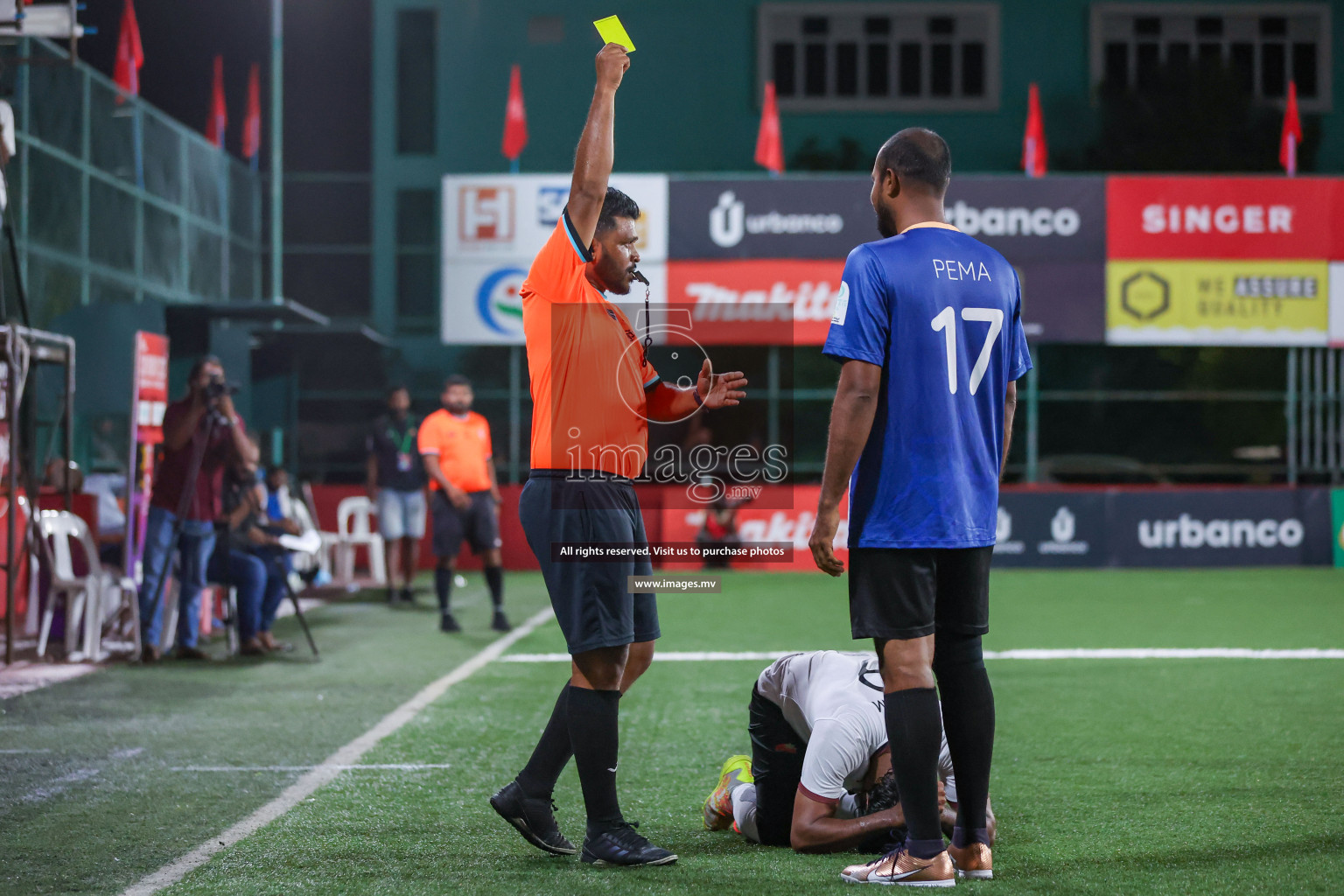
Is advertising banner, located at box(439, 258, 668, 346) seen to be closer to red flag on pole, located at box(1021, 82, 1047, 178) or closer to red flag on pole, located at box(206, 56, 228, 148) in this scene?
red flag on pole, located at box(1021, 82, 1047, 178)

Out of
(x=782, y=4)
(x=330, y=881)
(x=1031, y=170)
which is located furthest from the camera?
(x=782, y=4)

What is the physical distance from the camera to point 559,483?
4.28 metres

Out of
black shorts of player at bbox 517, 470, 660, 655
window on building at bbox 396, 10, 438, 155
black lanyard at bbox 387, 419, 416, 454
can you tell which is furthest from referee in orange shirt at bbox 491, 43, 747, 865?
window on building at bbox 396, 10, 438, 155

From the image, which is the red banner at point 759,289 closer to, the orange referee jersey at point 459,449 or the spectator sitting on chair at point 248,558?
the orange referee jersey at point 459,449

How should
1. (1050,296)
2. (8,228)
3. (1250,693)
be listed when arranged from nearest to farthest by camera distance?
1. (1250,693)
2. (8,228)
3. (1050,296)

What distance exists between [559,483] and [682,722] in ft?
10.2

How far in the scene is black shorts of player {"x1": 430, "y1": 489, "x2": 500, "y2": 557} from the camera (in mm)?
11500

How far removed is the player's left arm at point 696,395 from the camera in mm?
4430

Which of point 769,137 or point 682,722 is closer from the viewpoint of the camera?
point 682,722

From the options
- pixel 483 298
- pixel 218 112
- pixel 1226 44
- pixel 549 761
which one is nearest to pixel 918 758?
pixel 549 761

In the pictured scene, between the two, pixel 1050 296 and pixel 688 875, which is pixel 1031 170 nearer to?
pixel 1050 296

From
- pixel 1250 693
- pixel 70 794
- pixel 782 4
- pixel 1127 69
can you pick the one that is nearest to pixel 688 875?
pixel 70 794

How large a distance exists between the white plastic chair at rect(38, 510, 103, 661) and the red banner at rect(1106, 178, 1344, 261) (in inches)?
572

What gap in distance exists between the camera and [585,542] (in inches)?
166
